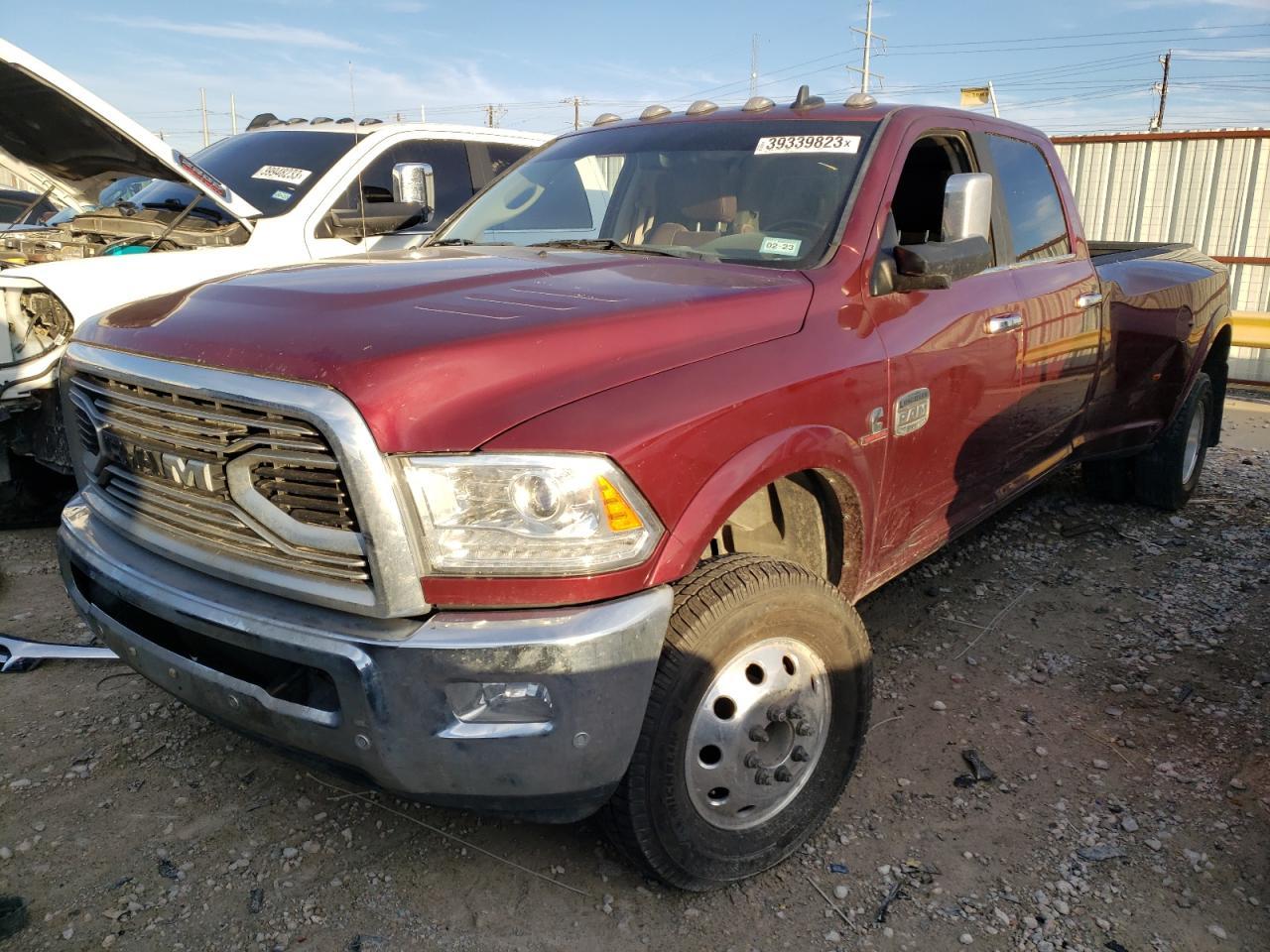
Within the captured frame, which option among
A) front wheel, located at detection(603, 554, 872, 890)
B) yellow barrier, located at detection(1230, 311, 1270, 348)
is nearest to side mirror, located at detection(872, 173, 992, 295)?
front wheel, located at detection(603, 554, 872, 890)

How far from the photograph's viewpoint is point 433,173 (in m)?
5.30

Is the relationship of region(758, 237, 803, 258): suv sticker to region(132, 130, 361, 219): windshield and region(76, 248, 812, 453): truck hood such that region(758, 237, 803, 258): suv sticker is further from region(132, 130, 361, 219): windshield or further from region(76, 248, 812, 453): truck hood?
region(132, 130, 361, 219): windshield

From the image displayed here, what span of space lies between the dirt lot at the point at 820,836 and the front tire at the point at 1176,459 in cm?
155

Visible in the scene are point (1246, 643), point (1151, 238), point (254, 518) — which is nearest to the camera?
point (254, 518)

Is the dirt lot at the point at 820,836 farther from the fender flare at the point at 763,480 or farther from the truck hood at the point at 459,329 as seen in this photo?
the truck hood at the point at 459,329

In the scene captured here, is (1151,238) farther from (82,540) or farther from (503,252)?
(82,540)

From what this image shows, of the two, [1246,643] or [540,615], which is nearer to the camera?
[540,615]

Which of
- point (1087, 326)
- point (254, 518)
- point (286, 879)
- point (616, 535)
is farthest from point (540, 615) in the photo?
point (1087, 326)

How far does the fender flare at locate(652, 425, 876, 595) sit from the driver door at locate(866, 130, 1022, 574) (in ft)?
0.67

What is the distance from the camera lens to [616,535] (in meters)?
1.92

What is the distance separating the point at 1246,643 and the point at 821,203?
Result: 8.20 feet

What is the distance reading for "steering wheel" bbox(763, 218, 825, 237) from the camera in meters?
2.89

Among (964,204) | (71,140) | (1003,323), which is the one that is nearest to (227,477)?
(964,204)

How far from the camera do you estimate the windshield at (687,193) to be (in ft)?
9.76
